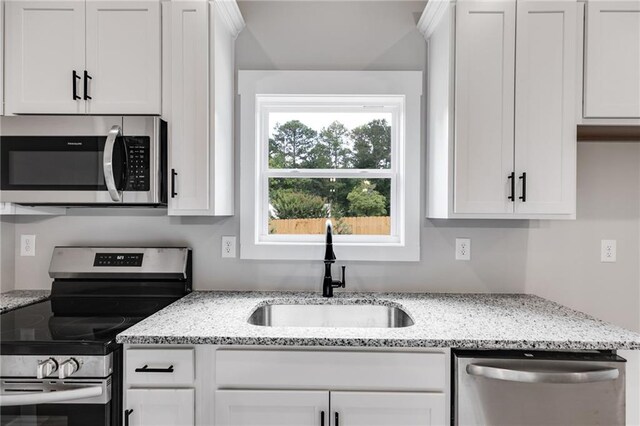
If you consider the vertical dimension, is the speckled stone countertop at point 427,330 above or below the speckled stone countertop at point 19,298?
above

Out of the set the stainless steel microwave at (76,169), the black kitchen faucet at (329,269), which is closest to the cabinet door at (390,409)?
the black kitchen faucet at (329,269)

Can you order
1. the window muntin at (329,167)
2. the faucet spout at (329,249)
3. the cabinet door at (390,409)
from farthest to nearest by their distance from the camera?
the window muntin at (329,167) < the faucet spout at (329,249) < the cabinet door at (390,409)

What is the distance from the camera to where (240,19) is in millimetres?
1962

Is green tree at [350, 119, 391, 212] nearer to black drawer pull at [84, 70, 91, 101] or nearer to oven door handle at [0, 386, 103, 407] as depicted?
black drawer pull at [84, 70, 91, 101]

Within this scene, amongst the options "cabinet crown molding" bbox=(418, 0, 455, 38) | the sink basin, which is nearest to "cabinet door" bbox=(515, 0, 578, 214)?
"cabinet crown molding" bbox=(418, 0, 455, 38)

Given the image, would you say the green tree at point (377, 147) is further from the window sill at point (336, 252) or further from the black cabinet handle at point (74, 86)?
the black cabinet handle at point (74, 86)

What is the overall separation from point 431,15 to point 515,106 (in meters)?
0.61

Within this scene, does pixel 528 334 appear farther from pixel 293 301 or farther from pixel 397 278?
pixel 293 301

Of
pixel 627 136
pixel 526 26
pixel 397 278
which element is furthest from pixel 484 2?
pixel 397 278

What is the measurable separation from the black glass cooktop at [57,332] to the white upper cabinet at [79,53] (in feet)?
3.01

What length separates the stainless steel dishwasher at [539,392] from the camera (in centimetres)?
129

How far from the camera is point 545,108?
1.68 m

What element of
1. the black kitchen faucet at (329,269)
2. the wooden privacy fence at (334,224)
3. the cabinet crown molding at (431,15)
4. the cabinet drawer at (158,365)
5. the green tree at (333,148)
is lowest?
the cabinet drawer at (158,365)

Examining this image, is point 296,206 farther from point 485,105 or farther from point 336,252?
point 485,105
